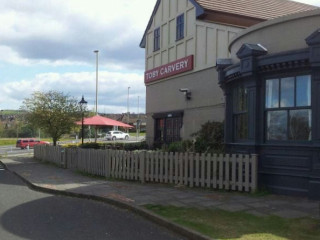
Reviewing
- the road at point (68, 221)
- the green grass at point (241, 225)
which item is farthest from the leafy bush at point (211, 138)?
the green grass at point (241, 225)

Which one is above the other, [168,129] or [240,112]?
[240,112]

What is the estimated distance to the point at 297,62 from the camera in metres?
9.38

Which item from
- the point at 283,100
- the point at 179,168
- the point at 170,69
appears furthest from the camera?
the point at 170,69

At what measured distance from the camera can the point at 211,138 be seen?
1555cm

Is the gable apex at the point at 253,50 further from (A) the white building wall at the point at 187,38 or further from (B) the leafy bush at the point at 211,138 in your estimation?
(A) the white building wall at the point at 187,38

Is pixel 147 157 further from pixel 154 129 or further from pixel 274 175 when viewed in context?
pixel 154 129

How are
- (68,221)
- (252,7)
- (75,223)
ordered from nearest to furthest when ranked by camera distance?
(75,223) → (68,221) → (252,7)

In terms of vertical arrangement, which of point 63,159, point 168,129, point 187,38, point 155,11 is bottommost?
point 63,159

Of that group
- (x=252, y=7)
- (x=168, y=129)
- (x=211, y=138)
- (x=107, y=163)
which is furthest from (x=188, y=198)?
(x=252, y=7)

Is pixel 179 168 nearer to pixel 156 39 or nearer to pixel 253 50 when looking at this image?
pixel 253 50

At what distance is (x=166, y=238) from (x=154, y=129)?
1785 centimetres

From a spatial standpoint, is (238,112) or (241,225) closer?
(241,225)

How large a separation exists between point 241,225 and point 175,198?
2.98 meters

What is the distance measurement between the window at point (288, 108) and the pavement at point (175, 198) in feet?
4.91
